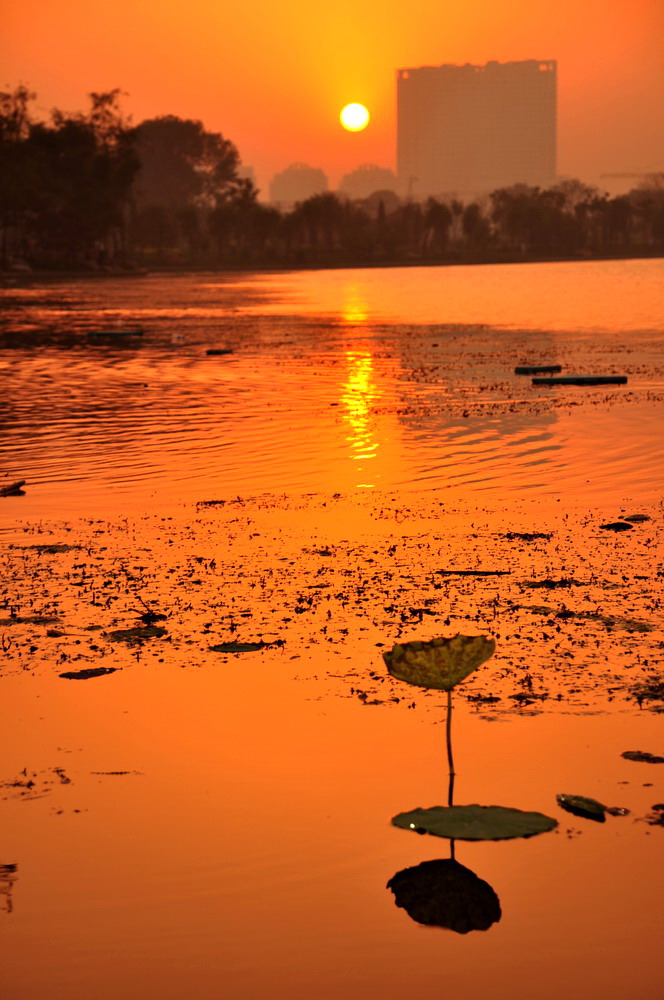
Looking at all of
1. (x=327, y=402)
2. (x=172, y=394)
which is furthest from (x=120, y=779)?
(x=172, y=394)

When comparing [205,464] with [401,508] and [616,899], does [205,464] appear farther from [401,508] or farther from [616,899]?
[616,899]

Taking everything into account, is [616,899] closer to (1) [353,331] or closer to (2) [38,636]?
(2) [38,636]

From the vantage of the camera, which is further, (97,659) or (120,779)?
(97,659)

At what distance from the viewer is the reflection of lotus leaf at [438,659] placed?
6.15 metres

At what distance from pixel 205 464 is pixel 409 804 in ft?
39.4

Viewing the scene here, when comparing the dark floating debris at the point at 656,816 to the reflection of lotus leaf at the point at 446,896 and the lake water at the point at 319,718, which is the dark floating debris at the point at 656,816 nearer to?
the lake water at the point at 319,718

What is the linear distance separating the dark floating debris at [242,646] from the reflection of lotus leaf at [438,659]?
256 cm

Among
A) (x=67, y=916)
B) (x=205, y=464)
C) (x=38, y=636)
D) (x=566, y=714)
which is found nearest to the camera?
(x=67, y=916)

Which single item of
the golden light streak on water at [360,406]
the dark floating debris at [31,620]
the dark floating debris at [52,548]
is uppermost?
the dark floating debris at [31,620]

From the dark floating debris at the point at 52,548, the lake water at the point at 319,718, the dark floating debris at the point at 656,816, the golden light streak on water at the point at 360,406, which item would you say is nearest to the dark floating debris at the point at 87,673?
the lake water at the point at 319,718

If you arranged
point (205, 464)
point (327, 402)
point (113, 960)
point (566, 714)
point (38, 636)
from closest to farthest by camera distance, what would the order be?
1. point (113, 960)
2. point (566, 714)
3. point (38, 636)
4. point (205, 464)
5. point (327, 402)

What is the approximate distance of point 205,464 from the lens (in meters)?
17.9

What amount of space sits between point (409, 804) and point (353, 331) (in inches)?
1734

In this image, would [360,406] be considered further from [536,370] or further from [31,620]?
[31,620]
